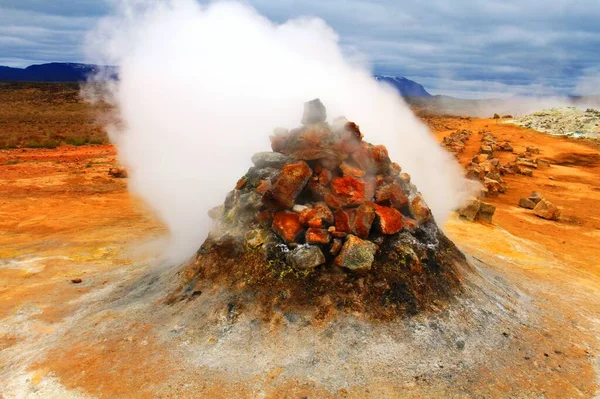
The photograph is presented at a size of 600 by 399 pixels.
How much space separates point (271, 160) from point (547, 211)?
28.3ft

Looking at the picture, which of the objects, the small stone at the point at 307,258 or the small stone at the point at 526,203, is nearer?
the small stone at the point at 307,258

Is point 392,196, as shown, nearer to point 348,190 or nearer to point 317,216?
point 348,190

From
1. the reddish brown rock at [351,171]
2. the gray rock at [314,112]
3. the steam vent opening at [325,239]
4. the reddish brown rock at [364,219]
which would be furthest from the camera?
the gray rock at [314,112]

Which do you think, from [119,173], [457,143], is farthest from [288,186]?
[457,143]

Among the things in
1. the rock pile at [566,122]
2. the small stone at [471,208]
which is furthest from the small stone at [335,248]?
the rock pile at [566,122]

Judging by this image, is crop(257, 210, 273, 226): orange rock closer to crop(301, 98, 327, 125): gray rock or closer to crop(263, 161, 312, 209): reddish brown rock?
crop(263, 161, 312, 209): reddish brown rock

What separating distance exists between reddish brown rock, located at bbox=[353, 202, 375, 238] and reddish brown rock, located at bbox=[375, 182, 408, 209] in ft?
1.00

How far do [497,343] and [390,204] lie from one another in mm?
1899

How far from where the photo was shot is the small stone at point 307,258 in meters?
4.80

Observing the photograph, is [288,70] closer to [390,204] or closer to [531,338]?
[390,204]

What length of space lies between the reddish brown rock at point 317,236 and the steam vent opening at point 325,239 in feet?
0.04

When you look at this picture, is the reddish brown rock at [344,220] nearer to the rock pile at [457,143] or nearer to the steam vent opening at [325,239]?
the steam vent opening at [325,239]

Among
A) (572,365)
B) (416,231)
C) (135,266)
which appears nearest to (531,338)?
(572,365)

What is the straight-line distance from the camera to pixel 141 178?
930cm
